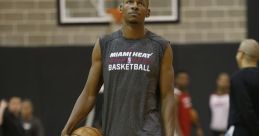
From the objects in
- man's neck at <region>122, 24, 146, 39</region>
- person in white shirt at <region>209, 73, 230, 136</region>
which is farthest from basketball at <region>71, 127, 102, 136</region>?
person in white shirt at <region>209, 73, 230, 136</region>

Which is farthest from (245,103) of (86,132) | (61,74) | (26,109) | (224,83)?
(61,74)

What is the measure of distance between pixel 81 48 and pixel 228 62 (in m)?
2.82

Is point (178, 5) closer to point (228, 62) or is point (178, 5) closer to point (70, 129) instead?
point (228, 62)

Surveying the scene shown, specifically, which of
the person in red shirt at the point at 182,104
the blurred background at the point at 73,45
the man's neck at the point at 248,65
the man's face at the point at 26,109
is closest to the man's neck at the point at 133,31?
the man's neck at the point at 248,65

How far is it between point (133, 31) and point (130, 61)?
0.24 metres

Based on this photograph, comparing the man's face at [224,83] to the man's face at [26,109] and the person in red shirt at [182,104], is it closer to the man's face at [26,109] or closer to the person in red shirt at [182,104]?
the person in red shirt at [182,104]

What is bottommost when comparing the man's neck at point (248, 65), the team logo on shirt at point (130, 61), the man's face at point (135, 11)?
the man's neck at point (248, 65)

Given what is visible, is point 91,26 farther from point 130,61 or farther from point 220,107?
point 130,61

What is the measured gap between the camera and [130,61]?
648 cm

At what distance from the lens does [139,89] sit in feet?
21.3

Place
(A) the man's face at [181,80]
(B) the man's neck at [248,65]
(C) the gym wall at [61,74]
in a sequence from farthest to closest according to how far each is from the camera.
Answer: (C) the gym wall at [61,74]
(A) the man's face at [181,80]
(B) the man's neck at [248,65]

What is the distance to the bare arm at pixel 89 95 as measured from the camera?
6.67 meters

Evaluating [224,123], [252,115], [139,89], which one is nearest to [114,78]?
[139,89]

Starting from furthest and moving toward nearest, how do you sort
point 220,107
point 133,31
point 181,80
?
point 220,107, point 181,80, point 133,31
